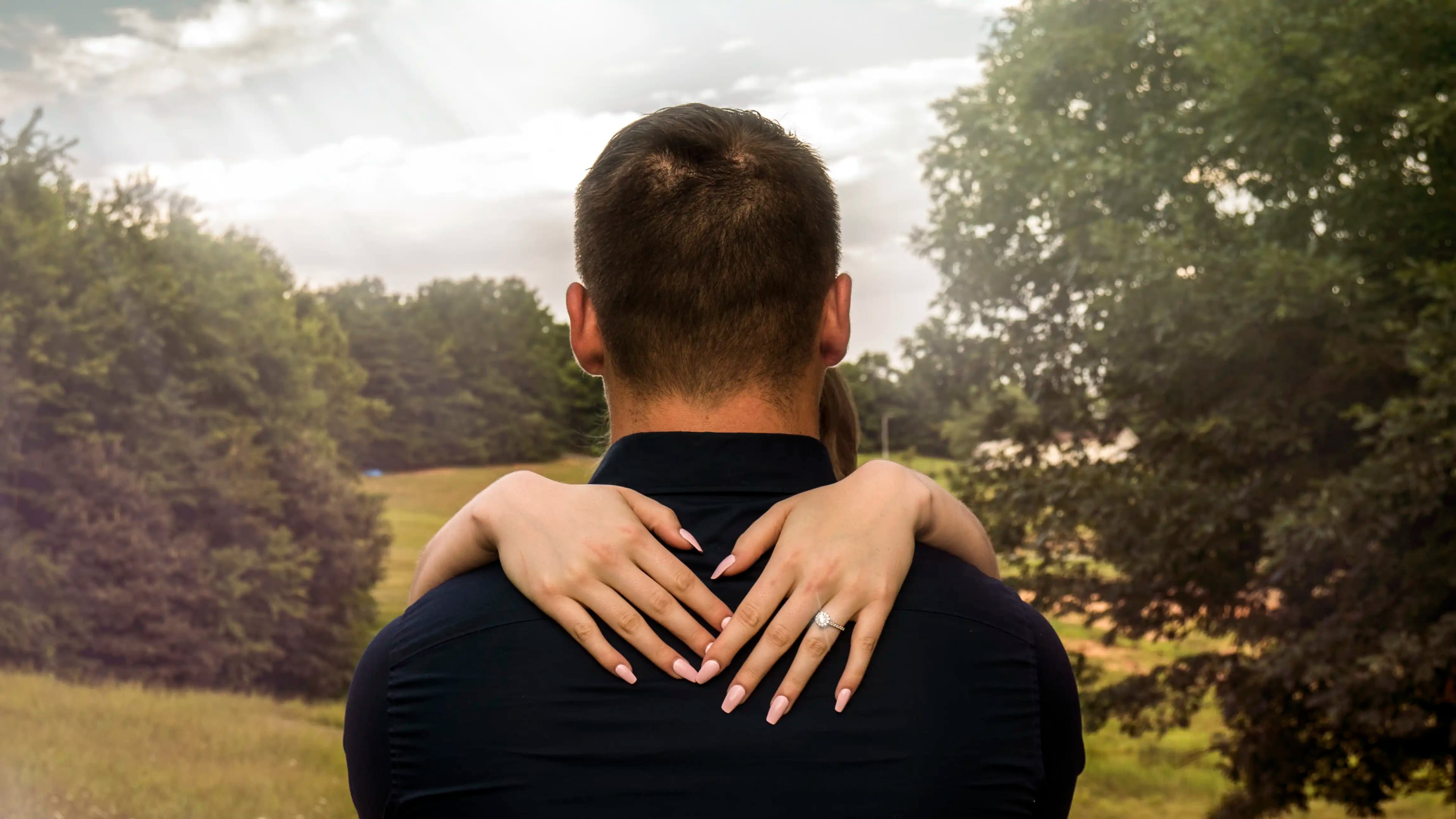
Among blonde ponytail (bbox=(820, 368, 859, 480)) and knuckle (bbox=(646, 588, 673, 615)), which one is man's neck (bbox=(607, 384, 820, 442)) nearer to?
knuckle (bbox=(646, 588, 673, 615))

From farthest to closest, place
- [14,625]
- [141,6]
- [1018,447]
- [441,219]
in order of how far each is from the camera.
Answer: [441,219]
[141,6]
[14,625]
[1018,447]

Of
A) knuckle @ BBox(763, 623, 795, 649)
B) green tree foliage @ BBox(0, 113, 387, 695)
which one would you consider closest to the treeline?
A: green tree foliage @ BBox(0, 113, 387, 695)

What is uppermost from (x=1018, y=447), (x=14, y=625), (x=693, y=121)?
(x=1018, y=447)

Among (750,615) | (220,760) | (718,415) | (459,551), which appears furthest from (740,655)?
(220,760)

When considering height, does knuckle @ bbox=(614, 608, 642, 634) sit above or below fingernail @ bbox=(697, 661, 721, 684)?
above

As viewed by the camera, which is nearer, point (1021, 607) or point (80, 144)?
point (1021, 607)

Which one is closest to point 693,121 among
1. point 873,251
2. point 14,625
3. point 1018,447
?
point 1018,447

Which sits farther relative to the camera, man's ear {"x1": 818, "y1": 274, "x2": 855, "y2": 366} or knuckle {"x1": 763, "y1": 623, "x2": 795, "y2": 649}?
man's ear {"x1": 818, "y1": 274, "x2": 855, "y2": 366}

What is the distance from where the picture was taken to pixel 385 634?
36.7 inches

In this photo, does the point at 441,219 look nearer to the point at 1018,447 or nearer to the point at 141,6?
the point at 141,6

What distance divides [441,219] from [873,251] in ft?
16.4

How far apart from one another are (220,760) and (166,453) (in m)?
2.93

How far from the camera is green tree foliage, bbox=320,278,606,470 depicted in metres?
11.6

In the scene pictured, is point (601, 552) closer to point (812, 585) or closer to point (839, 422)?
point (812, 585)
